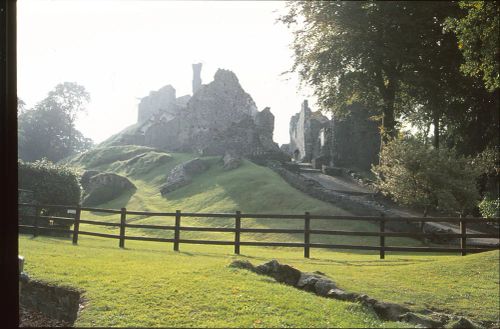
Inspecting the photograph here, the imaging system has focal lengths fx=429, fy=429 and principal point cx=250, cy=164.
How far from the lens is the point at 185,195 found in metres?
33.3

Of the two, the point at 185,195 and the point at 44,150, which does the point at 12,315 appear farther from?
the point at 44,150

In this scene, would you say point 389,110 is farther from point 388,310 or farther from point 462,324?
point 462,324

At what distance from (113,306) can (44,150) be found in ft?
194

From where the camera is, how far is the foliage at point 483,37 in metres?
12.5

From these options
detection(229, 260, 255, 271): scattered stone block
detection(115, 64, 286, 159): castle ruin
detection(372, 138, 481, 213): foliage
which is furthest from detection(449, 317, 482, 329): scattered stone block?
detection(115, 64, 286, 159): castle ruin

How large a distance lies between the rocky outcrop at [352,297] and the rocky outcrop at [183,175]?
27.3 m

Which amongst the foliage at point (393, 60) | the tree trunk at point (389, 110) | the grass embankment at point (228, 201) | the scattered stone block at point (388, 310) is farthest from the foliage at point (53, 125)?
the scattered stone block at point (388, 310)

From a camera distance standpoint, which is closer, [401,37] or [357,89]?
[401,37]

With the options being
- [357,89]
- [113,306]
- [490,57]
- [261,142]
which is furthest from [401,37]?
[113,306]

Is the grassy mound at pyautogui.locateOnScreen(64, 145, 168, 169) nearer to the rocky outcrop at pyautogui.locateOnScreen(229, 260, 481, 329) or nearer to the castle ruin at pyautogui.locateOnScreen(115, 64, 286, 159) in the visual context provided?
the castle ruin at pyautogui.locateOnScreen(115, 64, 286, 159)

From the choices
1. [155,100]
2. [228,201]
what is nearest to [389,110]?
[228,201]

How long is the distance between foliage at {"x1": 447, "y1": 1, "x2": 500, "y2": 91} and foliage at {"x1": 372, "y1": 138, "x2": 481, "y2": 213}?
824 centimetres

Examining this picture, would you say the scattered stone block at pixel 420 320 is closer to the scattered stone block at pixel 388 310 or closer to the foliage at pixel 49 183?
the scattered stone block at pixel 388 310

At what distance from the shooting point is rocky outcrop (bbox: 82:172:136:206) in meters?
36.6
